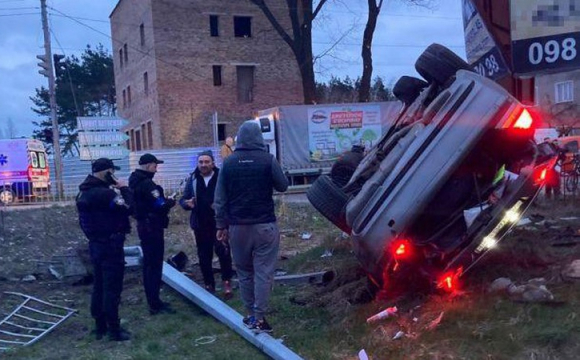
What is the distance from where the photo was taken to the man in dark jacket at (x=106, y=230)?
643 centimetres

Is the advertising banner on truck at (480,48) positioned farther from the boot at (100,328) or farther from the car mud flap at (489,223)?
the boot at (100,328)

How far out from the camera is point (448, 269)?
5512 millimetres

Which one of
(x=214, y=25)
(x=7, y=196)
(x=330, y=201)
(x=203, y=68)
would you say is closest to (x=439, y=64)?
(x=330, y=201)

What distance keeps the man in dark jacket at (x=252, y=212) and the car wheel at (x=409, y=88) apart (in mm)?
1771

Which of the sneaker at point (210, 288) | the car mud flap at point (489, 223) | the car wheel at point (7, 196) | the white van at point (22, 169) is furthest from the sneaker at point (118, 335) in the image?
the white van at point (22, 169)

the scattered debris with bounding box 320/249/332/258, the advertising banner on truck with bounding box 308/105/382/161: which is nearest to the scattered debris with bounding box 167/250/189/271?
the scattered debris with bounding box 320/249/332/258

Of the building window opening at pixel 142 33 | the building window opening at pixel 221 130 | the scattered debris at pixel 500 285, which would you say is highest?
the building window opening at pixel 142 33

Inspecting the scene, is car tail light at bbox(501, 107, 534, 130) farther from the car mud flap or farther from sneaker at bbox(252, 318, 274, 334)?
sneaker at bbox(252, 318, 274, 334)

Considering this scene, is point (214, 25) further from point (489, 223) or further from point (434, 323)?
point (434, 323)

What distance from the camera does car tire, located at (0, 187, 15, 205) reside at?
876 inches

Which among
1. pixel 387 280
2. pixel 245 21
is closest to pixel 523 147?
pixel 387 280

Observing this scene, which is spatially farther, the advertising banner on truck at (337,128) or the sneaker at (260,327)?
the advertising banner on truck at (337,128)

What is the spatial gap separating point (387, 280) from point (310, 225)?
26.5ft

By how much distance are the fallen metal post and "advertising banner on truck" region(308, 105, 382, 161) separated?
61.1ft
